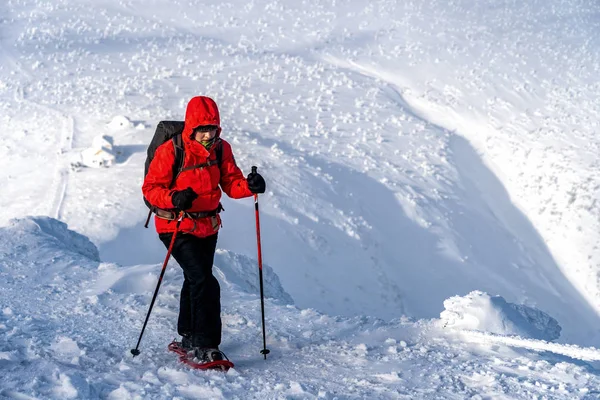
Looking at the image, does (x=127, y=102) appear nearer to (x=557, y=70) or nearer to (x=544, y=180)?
(x=544, y=180)

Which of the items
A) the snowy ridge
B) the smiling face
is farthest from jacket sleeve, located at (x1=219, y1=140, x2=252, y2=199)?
the snowy ridge

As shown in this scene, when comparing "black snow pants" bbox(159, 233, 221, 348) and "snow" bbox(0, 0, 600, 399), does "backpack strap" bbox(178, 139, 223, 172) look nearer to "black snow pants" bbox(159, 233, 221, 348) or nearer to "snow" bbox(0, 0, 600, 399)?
"black snow pants" bbox(159, 233, 221, 348)

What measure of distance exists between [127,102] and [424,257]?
1389 centimetres

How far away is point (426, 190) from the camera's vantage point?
73.8ft

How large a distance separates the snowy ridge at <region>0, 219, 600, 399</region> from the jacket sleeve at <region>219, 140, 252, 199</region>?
1.57 metres

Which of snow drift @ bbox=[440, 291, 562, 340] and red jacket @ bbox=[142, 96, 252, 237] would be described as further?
Result: snow drift @ bbox=[440, 291, 562, 340]

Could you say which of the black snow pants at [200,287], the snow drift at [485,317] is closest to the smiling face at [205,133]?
the black snow pants at [200,287]

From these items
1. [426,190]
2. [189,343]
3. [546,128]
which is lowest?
[189,343]

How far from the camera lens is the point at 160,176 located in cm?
526

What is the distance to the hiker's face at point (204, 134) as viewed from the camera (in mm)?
5250

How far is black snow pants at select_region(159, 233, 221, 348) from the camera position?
5.45 m

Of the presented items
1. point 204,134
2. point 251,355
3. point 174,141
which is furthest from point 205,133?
point 251,355

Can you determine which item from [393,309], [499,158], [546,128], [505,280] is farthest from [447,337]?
[546,128]

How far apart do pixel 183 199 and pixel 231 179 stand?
802mm
